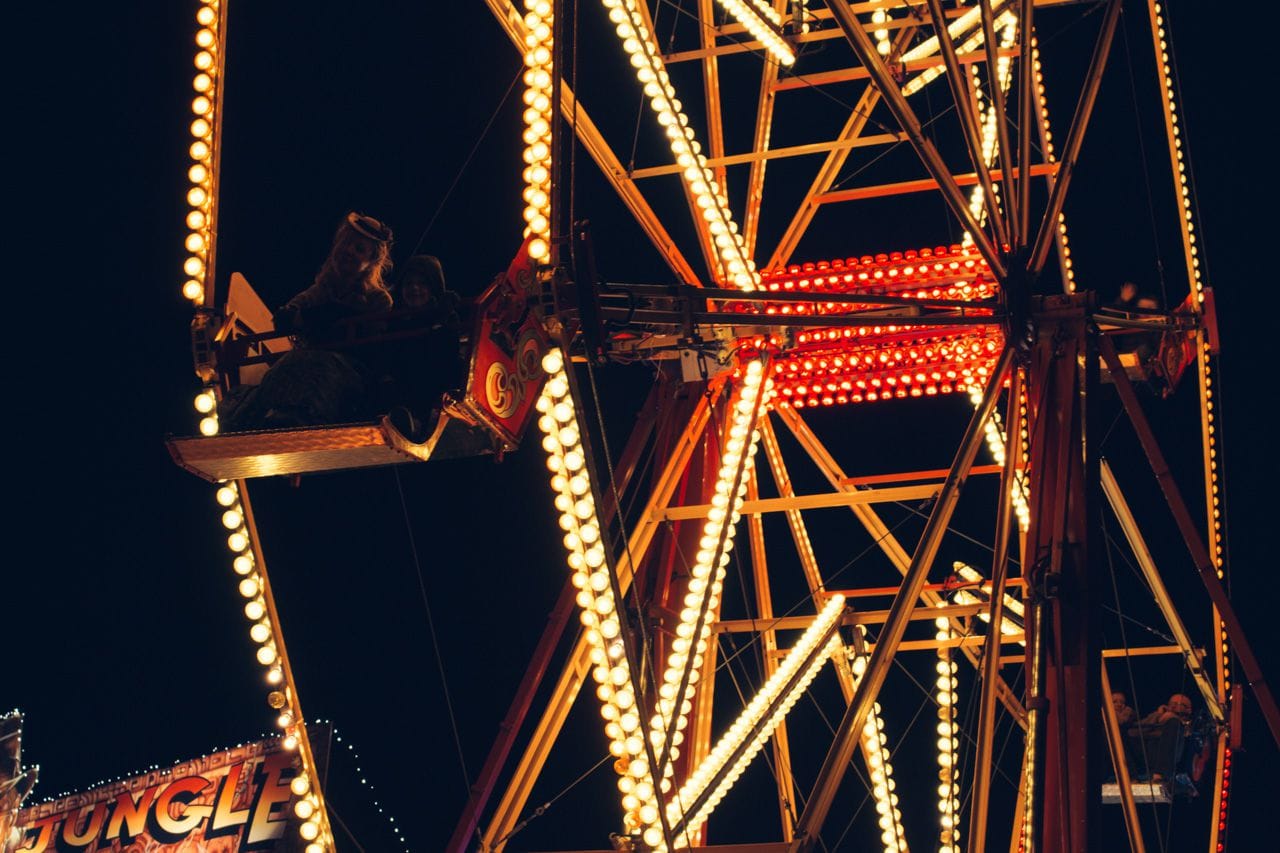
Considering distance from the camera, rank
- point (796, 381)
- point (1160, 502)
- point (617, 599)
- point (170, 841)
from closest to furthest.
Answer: point (617, 599), point (796, 381), point (170, 841), point (1160, 502)

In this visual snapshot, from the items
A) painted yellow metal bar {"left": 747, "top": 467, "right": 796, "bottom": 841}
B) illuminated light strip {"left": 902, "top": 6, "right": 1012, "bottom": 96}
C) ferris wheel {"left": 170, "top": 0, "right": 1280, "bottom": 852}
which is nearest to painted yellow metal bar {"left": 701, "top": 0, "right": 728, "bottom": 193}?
ferris wheel {"left": 170, "top": 0, "right": 1280, "bottom": 852}

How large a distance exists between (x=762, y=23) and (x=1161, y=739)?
7.19 metres

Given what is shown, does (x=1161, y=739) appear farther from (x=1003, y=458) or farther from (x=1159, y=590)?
(x=1003, y=458)

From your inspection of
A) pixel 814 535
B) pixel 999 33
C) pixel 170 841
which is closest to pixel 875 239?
pixel 814 535

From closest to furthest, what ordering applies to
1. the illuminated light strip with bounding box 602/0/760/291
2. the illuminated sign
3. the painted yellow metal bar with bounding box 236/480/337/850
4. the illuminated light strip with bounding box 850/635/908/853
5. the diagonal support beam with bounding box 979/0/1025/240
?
the painted yellow metal bar with bounding box 236/480/337/850 < the diagonal support beam with bounding box 979/0/1025/240 < the illuminated light strip with bounding box 602/0/760/291 < the illuminated light strip with bounding box 850/635/908/853 < the illuminated sign

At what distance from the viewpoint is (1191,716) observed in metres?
14.7

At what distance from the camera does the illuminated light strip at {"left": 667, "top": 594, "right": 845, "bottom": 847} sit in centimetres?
989

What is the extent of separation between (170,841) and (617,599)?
29.5 ft

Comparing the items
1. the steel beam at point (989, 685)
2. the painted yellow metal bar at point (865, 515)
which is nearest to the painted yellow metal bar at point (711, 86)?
the painted yellow metal bar at point (865, 515)

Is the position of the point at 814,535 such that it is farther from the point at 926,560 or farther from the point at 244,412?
the point at 244,412

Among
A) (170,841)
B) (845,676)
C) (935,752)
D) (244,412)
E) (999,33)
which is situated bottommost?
(935,752)

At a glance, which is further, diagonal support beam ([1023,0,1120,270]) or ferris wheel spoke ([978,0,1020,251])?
diagonal support beam ([1023,0,1120,270])

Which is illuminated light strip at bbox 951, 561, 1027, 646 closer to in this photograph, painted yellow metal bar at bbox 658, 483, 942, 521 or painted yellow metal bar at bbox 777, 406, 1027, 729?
painted yellow metal bar at bbox 777, 406, 1027, 729

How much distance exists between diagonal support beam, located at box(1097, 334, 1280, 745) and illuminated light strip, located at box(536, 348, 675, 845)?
3.52 m
